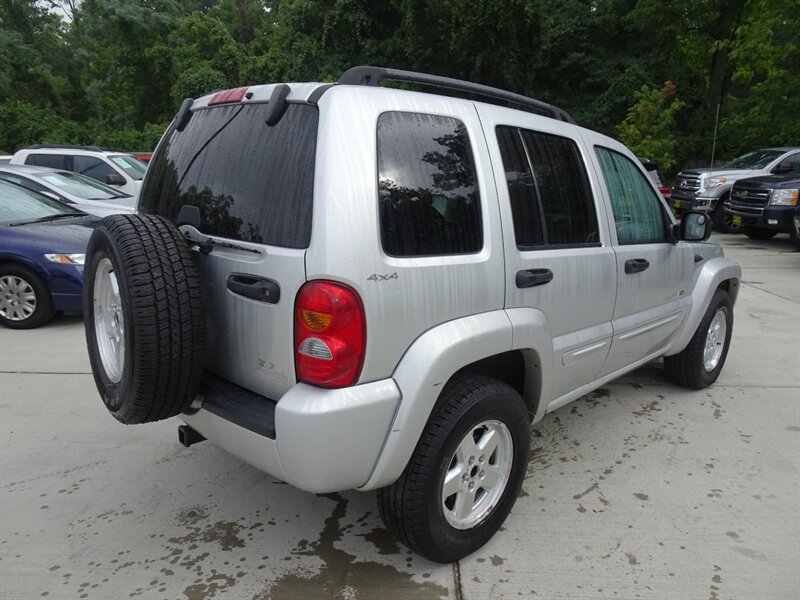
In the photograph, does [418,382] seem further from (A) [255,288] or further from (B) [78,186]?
(B) [78,186]

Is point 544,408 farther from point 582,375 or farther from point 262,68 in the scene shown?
point 262,68

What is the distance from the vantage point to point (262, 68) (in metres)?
26.5

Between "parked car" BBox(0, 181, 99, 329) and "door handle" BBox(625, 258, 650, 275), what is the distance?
5.03 meters

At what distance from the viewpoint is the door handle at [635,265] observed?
10.7 ft

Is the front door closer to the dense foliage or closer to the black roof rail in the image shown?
the black roof rail

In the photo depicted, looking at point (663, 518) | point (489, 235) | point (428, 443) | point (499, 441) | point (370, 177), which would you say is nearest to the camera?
point (370, 177)

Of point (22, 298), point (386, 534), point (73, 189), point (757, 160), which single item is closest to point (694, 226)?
point (386, 534)

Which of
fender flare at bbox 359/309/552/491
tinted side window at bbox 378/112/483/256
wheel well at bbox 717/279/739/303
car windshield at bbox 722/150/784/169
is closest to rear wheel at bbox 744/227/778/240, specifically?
car windshield at bbox 722/150/784/169

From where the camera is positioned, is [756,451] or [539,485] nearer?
[539,485]

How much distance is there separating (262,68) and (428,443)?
27.3m

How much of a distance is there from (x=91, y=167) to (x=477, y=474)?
11.5 m

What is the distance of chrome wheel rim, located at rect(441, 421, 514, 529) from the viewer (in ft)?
7.97

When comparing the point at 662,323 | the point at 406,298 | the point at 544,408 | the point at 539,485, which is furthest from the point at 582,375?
the point at 406,298

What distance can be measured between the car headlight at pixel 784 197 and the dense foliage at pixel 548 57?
20.6 feet
